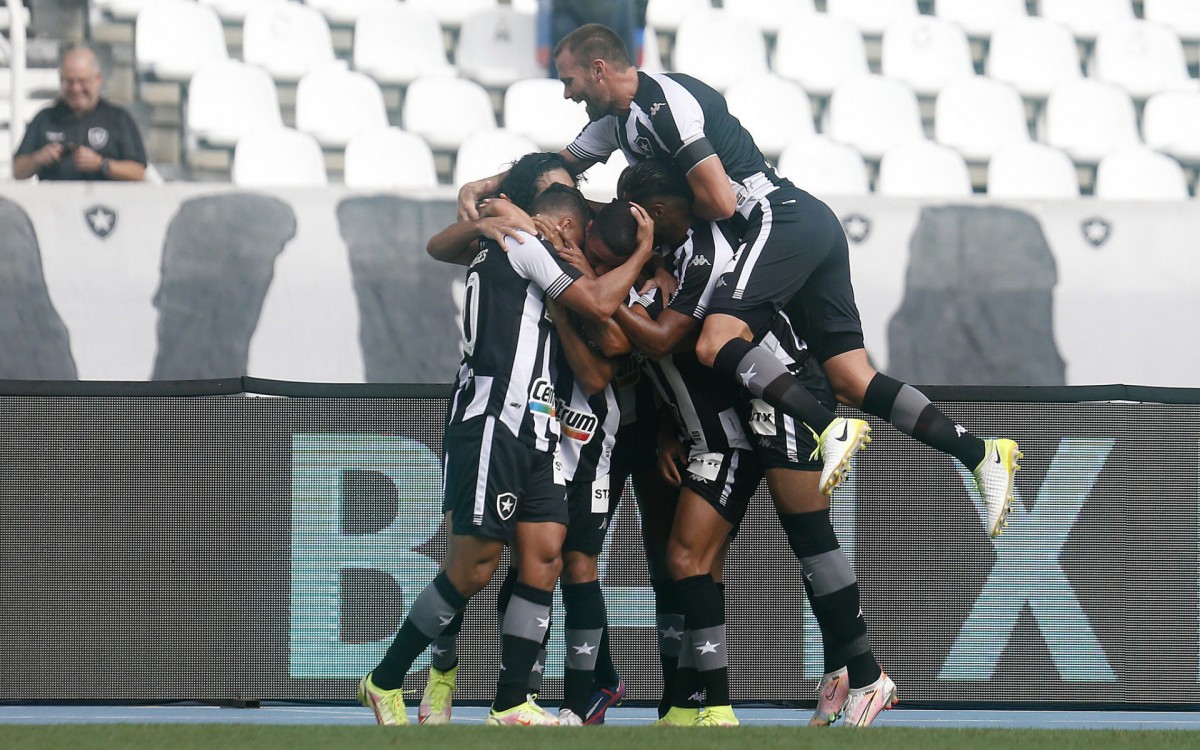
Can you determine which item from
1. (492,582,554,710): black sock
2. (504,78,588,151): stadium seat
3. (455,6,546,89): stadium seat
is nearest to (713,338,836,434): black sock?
(492,582,554,710): black sock

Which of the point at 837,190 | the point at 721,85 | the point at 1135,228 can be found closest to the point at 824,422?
the point at 1135,228

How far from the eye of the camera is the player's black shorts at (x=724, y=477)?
4.19 meters

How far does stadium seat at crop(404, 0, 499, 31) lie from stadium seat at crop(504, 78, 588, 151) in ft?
3.23

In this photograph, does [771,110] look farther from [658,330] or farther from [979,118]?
[658,330]

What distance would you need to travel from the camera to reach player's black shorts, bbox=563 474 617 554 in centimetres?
420

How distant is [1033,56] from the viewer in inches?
439

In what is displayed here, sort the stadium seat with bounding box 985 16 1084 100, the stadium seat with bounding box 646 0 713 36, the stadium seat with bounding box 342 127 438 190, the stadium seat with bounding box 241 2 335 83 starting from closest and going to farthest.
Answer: the stadium seat with bounding box 342 127 438 190 < the stadium seat with bounding box 241 2 335 83 < the stadium seat with bounding box 646 0 713 36 < the stadium seat with bounding box 985 16 1084 100

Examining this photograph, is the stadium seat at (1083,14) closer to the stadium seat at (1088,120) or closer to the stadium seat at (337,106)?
the stadium seat at (1088,120)

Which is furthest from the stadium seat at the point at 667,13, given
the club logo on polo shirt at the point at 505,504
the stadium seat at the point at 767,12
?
the club logo on polo shirt at the point at 505,504

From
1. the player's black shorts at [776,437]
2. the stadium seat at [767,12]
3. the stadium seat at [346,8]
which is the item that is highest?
the stadium seat at [767,12]

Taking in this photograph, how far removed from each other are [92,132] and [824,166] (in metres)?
4.66

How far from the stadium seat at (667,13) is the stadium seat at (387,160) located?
89.7 inches

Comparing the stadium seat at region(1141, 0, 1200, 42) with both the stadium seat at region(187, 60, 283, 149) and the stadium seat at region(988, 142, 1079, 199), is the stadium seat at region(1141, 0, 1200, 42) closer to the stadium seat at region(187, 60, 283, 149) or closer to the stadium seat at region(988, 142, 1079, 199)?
the stadium seat at region(988, 142, 1079, 199)

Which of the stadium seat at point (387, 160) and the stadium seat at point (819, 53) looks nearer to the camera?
the stadium seat at point (387, 160)
